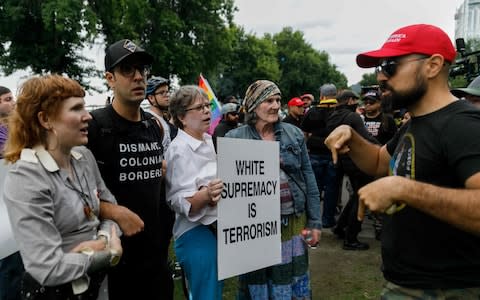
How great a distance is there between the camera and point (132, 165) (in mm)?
2553

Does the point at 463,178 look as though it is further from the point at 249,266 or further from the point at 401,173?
the point at 249,266

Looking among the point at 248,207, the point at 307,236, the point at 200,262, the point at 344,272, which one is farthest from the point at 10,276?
the point at 344,272

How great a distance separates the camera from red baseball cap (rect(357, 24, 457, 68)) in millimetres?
1872

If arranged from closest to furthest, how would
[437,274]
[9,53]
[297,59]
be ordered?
[437,274] < [9,53] < [297,59]

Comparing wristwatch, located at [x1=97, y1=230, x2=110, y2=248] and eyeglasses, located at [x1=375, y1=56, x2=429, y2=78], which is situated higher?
eyeglasses, located at [x1=375, y1=56, x2=429, y2=78]

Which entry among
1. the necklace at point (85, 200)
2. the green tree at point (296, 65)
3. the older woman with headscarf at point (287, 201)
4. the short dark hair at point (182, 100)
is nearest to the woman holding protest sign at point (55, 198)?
the necklace at point (85, 200)

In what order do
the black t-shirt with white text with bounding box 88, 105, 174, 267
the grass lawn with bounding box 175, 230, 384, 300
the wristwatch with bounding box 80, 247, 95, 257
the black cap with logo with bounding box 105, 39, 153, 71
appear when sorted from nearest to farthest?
the wristwatch with bounding box 80, 247, 95, 257 < the black t-shirt with white text with bounding box 88, 105, 174, 267 < the black cap with logo with bounding box 105, 39, 153, 71 < the grass lawn with bounding box 175, 230, 384, 300

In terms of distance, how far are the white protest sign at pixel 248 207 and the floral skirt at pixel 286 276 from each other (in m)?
0.15

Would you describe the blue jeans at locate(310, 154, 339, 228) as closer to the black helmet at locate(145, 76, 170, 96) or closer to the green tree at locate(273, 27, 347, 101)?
the black helmet at locate(145, 76, 170, 96)

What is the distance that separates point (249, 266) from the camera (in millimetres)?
2744

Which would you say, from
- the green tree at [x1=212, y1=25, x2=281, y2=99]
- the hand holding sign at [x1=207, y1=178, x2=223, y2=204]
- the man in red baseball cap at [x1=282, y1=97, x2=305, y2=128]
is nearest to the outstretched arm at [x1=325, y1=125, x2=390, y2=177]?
the hand holding sign at [x1=207, y1=178, x2=223, y2=204]

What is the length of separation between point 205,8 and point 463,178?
30.5 meters

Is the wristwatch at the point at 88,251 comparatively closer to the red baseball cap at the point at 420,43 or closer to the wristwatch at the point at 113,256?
the wristwatch at the point at 113,256

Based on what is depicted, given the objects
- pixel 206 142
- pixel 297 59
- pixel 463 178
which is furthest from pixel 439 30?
pixel 297 59
